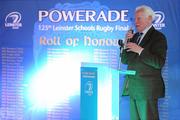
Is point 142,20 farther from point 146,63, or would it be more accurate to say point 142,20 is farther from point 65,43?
point 65,43

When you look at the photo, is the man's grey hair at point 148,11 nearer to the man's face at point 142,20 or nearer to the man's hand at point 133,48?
the man's face at point 142,20

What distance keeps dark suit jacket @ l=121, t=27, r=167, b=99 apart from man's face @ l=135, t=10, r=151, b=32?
54 millimetres

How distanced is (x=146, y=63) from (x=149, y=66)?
0.03m

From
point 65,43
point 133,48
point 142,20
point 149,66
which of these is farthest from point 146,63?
point 65,43

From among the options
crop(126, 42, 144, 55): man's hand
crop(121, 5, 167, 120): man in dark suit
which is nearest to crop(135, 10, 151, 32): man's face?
crop(121, 5, 167, 120): man in dark suit

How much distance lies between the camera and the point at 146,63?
10.3 feet

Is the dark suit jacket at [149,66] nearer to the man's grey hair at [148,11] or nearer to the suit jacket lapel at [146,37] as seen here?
the suit jacket lapel at [146,37]

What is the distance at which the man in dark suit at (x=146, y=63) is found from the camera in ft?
10.2

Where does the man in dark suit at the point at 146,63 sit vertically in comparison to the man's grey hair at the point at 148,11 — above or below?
below

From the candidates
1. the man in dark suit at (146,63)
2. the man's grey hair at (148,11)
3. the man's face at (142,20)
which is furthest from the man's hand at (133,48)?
the man's grey hair at (148,11)

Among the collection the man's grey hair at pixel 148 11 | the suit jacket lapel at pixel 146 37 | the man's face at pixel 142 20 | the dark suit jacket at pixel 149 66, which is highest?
the man's grey hair at pixel 148 11

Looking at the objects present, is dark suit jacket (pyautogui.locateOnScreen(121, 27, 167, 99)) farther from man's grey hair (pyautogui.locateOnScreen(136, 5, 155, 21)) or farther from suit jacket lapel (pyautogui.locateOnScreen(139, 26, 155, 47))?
man's grey hair (pyautogui.locateOnScreen(136, 5, 155, 21))

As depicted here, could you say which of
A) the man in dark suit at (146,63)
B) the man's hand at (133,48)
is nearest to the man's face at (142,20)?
the man in dark suit at (146,63)

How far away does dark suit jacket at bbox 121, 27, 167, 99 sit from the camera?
311cm
